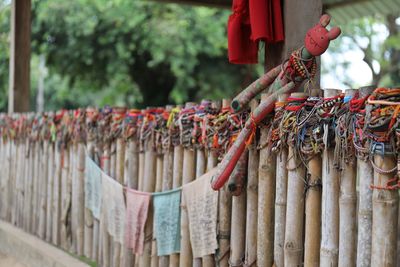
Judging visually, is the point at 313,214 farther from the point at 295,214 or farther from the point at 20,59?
the point at 20,59

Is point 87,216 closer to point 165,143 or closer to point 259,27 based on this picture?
point 165,143

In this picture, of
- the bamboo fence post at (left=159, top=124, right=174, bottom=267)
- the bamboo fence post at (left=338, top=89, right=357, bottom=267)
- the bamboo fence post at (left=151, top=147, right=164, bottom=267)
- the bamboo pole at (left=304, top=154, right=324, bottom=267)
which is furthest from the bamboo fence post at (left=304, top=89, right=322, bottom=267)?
the bamboo fence post at (left=151, top=147, right=164, bottom=267)

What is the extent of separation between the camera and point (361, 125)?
241cm

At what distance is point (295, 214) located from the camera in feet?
9.39

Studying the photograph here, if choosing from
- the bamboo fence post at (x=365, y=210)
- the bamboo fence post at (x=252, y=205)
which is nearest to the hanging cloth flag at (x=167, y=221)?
the bamboo fence post at (x=252, y=205)

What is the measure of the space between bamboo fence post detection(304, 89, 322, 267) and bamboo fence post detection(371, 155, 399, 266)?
1.33ft

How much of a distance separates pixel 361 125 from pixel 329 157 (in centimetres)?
30

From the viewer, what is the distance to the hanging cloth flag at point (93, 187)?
480 cm

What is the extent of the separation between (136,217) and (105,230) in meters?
0.66

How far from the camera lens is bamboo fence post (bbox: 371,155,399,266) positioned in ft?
7.74

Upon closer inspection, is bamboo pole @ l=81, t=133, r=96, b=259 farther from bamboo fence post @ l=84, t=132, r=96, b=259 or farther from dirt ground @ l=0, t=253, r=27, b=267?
dirt ground @ l=0, t=253, r=27, b=267

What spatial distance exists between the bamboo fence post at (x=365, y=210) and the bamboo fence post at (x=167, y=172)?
1684 millimetres

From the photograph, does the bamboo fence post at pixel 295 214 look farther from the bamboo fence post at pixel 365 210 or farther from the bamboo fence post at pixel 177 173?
the bamboo fence post at pixel 177 173

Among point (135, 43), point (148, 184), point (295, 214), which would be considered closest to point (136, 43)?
point (135, 43)
